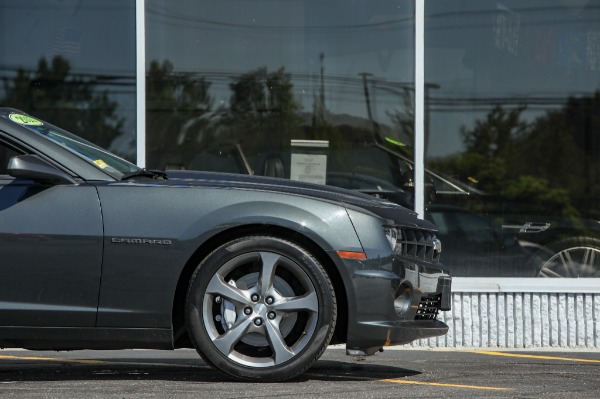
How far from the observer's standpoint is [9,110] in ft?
22.1

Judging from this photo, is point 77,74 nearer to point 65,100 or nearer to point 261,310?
point 65,100

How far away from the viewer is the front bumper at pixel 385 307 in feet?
20.6

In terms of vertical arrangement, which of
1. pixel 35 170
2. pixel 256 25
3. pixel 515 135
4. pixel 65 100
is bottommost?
pixel 35 170

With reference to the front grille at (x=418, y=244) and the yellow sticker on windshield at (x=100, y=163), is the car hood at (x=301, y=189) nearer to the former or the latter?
the front grille at (x=418, y=244)

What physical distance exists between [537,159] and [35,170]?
4813mm

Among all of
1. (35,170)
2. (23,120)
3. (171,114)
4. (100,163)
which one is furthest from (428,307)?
(171,114)

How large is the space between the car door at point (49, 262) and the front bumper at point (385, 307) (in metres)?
1.29

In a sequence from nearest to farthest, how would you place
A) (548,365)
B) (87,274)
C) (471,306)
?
(87,274), (548,365), (471,306)

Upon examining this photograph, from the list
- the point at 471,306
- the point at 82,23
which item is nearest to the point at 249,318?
the point at 471,306

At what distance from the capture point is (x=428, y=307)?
6.77 meters

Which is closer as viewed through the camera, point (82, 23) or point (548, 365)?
point (548, 365)

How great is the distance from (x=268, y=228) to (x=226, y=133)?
3.61m

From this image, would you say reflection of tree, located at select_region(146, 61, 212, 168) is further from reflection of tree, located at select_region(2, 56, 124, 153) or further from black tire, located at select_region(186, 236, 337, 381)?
black tire, located at select_region(186, 236, 337, 381)

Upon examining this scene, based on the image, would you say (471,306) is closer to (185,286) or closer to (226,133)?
(226,133)
